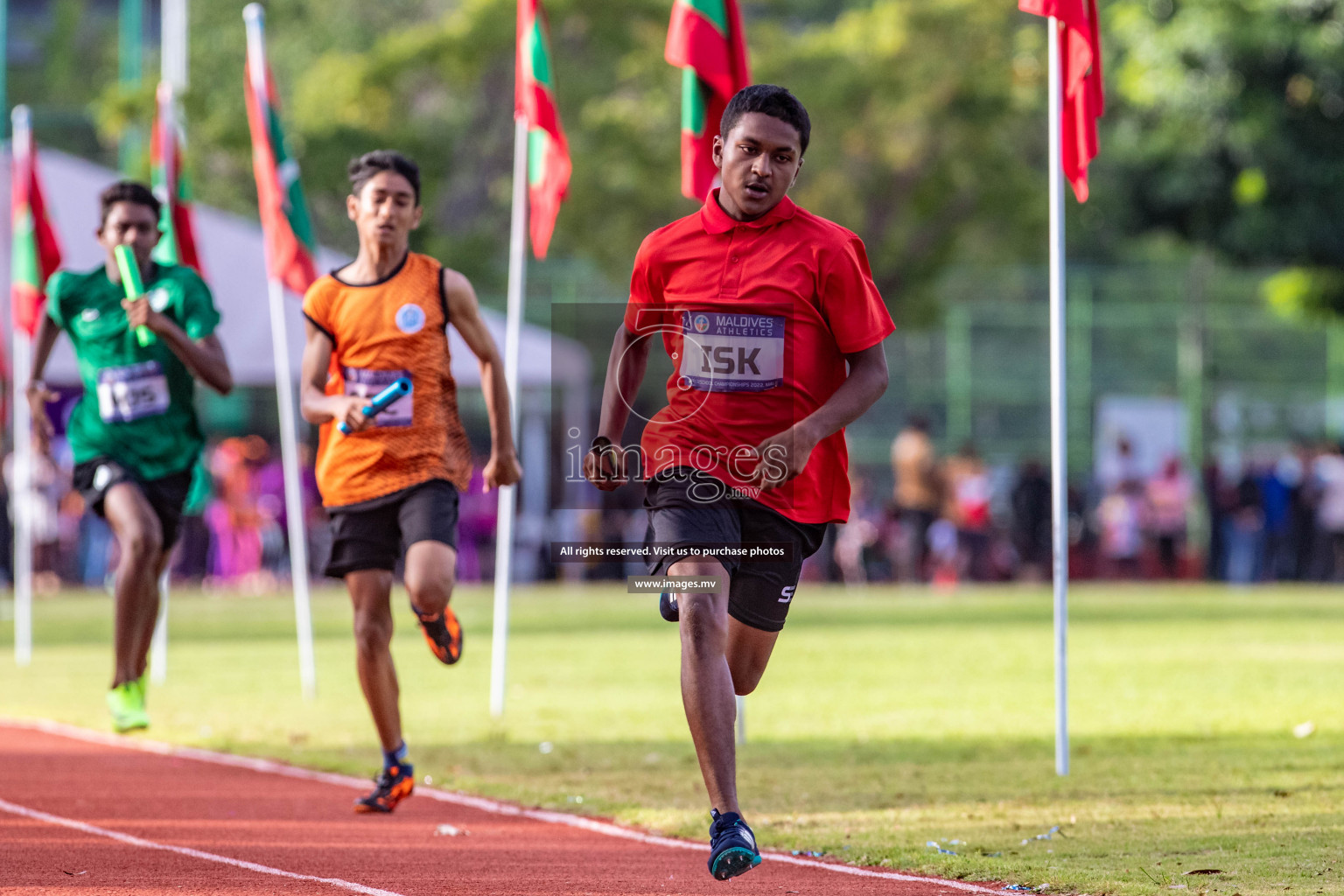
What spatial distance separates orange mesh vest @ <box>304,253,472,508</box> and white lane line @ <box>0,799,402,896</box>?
5.02ft

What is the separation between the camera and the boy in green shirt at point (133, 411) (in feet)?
30.9

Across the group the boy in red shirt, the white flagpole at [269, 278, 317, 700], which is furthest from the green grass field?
the boy in red shirt

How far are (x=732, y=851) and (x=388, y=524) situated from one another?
2789 mm

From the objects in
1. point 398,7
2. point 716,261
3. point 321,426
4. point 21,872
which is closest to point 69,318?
point 321,426

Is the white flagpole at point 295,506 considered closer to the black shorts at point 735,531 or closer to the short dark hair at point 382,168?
the short dark hair at point 382,168

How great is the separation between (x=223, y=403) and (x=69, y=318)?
2449 centimetres

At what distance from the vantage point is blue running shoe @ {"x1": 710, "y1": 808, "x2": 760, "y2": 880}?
17.6 ft

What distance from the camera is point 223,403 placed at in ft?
111

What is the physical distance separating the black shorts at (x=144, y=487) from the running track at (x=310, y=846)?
1260mm

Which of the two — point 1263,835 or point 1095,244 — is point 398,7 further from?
point 1263,835

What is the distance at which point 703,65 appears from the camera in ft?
32.5

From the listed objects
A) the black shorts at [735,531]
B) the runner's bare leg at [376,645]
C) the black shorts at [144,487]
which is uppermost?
the black shorts at [144,487]

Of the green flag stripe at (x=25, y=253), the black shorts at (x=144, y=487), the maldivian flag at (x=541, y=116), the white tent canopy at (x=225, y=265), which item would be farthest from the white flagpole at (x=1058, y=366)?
the white tent canopy at (x=225, y=265)

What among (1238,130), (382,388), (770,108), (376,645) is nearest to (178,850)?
(376,645)
